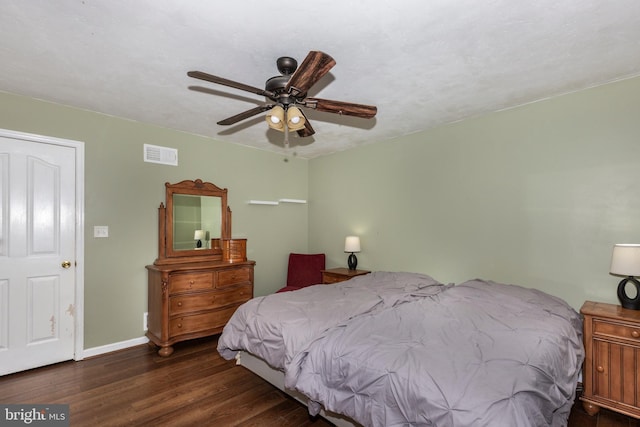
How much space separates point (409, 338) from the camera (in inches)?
74.1

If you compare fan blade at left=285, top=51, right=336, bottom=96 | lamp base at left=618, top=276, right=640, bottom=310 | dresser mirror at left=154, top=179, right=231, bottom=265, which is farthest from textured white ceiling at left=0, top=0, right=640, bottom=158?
lamp base at left=618, top=276, right=640, bottom=310

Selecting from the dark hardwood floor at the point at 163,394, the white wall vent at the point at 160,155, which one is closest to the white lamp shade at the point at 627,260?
the dark hardwood floor at the point at 163,394

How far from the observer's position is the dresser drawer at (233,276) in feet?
12.3

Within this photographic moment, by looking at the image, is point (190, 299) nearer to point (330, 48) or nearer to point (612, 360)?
point (330, 48)

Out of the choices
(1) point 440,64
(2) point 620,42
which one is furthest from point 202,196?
(2) point 620,42

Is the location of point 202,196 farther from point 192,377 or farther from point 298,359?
point 298,359

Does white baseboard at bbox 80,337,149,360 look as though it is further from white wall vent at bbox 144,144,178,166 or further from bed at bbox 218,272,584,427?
white wall vent at bbox 144,144,178,166

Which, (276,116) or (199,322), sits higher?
(276,116)

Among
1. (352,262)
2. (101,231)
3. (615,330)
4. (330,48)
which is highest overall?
(330,48)

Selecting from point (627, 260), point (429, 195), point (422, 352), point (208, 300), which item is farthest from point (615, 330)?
point (208, 300)

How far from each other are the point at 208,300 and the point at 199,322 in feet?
0.83

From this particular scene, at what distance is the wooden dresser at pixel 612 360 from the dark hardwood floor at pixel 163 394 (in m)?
0.15

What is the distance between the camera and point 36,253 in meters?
3.04
